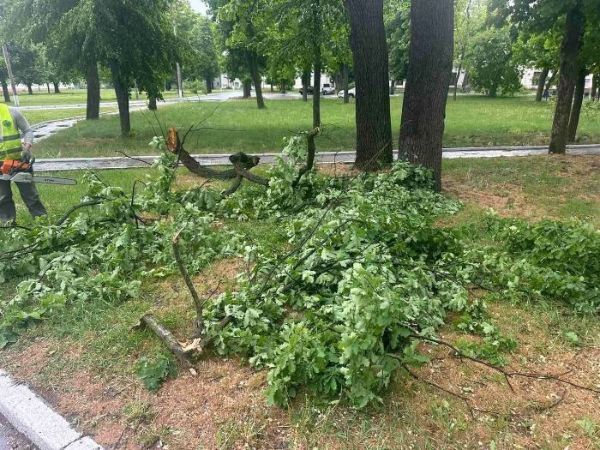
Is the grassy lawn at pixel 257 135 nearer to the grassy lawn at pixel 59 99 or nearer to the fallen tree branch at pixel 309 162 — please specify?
the fallen tree branch at pixel 309 162

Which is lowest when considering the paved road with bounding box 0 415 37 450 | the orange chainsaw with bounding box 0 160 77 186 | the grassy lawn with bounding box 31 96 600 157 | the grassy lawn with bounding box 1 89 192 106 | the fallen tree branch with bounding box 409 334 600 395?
the paved road with bounding box 0 415 37 450

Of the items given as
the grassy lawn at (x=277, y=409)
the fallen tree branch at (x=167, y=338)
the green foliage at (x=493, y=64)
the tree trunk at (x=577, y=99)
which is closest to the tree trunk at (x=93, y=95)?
the tree trunk at (x=577, y=99)

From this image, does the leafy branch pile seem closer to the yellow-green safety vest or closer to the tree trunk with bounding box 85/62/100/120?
the yellow-green safety vest

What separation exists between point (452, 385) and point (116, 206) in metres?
4.19

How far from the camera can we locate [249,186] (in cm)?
753

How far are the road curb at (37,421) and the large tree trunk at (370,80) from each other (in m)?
6.14

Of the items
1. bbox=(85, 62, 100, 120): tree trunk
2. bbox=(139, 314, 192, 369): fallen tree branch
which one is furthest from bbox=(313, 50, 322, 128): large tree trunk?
bbox=(139, 314, 192, 369): fallen tree branch

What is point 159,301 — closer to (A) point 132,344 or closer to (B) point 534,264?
(A) point 132,344

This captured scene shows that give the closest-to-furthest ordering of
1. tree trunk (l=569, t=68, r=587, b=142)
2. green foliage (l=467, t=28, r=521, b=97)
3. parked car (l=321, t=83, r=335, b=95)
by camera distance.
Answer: tree trunk (l=569, t=68, r=587, b=142), green foliage (l=467, t=28, r=521, b=97), parked car (l=321, t=83, r=335, b=95)

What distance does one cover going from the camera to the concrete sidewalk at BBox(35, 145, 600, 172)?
10.6 meters

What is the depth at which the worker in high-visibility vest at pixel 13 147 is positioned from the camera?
584cm

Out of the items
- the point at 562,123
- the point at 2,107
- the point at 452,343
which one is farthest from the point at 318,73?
the point at 452,343

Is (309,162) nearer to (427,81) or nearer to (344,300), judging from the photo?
(427,81)

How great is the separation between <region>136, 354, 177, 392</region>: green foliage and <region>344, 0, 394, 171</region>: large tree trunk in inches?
218
